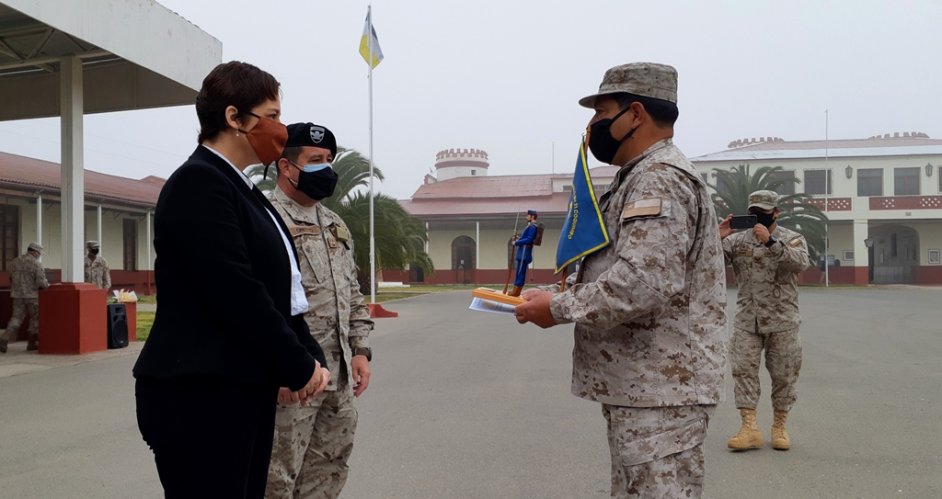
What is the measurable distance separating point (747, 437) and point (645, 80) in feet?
12.2

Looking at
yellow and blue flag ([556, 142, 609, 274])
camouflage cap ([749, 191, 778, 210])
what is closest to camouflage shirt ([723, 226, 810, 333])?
camouflage cap ([749, 191, 778, 210])

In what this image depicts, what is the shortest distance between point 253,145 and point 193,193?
357 millimetres

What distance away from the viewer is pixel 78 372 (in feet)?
29.5

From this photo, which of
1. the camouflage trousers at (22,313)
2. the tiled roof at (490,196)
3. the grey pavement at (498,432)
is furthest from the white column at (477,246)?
the grey pavement at (498,432)

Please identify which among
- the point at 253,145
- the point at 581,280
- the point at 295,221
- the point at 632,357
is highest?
the point at 253,145

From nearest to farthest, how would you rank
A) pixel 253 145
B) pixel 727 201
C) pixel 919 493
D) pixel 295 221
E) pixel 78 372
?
1. pixel 253 145
2. pixel 295 221
3. pixel 919 493
4. pixel 78 372
5. pixel 727 201

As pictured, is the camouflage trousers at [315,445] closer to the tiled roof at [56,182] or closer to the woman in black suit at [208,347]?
the woman in black suit at [208,347]

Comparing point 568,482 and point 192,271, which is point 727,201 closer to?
point 568,482

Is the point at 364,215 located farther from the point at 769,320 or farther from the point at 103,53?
the point at 769,320

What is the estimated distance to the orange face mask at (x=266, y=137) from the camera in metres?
2.18

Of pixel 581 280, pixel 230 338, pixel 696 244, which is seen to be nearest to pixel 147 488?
pixel 230 338

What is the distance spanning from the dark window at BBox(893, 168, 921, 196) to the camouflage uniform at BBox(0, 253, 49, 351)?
44.4 meters

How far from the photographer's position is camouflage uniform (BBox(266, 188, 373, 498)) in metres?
2.85

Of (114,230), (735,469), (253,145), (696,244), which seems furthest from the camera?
(114,230)
